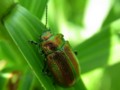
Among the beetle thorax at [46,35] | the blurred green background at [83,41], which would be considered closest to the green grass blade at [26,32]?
the blurred green background at [83,41]

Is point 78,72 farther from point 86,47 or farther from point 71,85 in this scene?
point 86,47

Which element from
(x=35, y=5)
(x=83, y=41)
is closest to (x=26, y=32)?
(x=35, y=5)

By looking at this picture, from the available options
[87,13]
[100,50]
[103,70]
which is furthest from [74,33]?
[100,50]

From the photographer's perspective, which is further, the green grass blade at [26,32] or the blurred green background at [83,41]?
the blurred green background at [83,41]

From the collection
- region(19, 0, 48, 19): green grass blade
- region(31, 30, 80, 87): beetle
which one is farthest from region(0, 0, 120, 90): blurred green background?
region(31, 30, 80, 87): beetle

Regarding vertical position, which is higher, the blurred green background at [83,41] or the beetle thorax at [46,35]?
the beetle thorax at [46,35]

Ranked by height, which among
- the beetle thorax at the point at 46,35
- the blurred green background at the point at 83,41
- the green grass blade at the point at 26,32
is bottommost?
the blurred green background at the point at 83,41

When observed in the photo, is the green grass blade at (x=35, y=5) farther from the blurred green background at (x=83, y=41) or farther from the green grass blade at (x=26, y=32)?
the green grass blade at (x=26, y=32)

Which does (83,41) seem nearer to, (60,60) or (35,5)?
(60,60)
